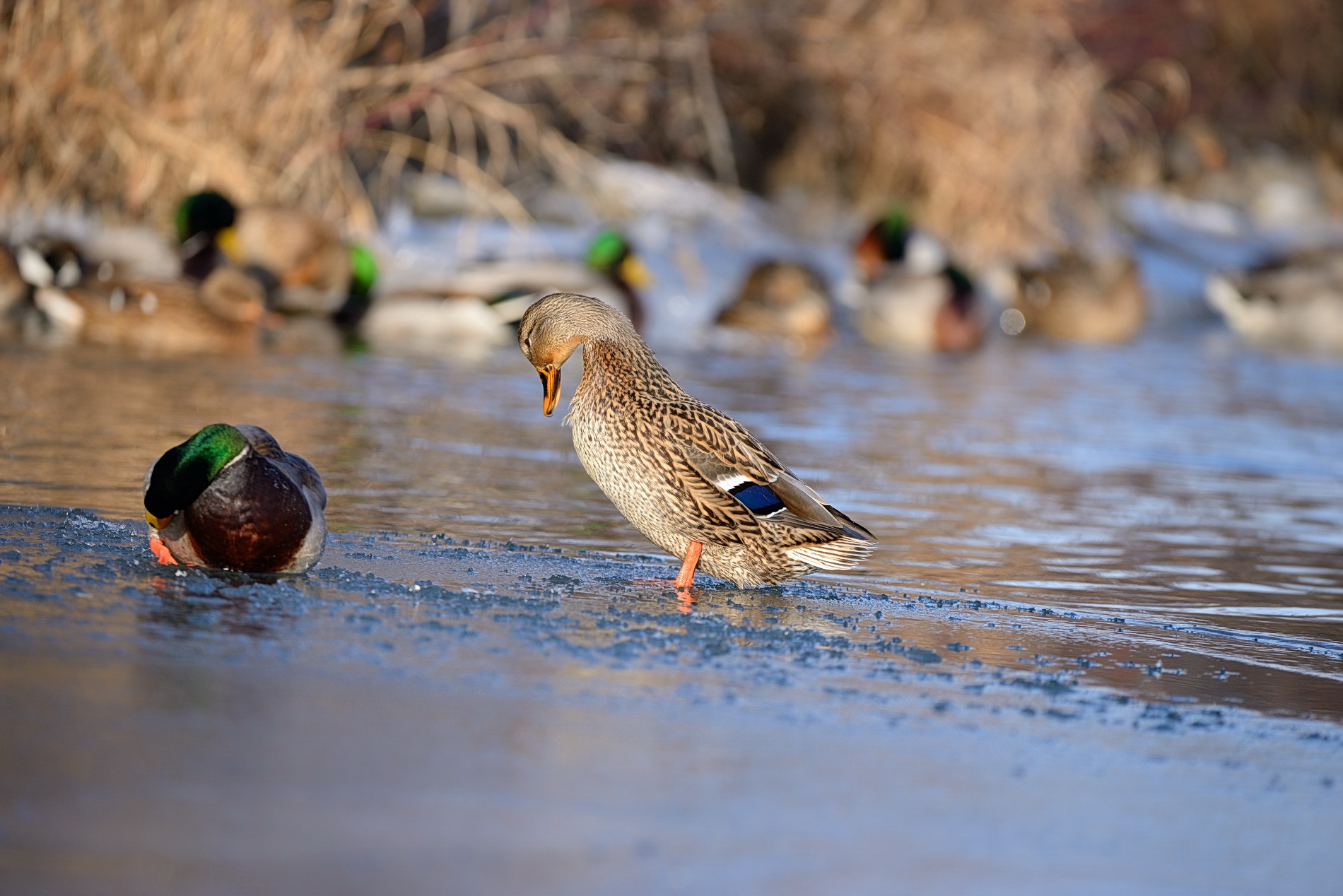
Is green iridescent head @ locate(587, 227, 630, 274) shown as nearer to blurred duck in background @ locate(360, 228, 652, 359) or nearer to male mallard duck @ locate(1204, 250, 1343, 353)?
blurred duck in background @ locate(360, 228, 652, 359)

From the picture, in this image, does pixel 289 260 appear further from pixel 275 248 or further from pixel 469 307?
pixel 469 307

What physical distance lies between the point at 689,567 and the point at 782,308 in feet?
26.2

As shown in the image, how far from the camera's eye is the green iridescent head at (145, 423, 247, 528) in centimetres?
373

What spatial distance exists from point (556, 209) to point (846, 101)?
3.33 metres

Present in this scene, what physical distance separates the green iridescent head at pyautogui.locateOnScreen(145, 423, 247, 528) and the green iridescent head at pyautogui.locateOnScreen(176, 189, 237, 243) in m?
7.55

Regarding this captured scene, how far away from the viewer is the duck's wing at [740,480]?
410cm

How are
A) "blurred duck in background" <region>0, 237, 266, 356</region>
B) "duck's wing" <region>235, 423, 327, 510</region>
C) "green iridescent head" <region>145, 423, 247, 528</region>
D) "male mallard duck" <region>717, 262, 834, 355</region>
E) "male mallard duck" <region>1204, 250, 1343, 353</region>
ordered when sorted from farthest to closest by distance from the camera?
"male mallard duck" <region>1204, 250, 1343, 353</region>, "male mallard duck" <region>717, 262, 834, 355</region>, "blurred duck in background" <region>0, 237, 266, 356</region>, "duck's wing" <region>235, 423, 327, 510</region>, "green iridescent head" <region>145, 423, 247, 528</region>

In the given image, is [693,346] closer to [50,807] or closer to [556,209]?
[556,209]

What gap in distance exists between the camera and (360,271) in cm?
1155

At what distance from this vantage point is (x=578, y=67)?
14.2m

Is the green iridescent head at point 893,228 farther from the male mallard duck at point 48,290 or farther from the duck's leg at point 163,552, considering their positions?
the duck's leg at point 163,552

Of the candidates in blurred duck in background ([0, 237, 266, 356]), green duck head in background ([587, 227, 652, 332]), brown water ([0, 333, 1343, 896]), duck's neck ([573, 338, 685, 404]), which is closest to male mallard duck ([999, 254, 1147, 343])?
green duck head in background ([587, 227, 652, 332])

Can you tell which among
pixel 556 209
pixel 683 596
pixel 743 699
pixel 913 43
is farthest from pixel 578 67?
pixel 743 699

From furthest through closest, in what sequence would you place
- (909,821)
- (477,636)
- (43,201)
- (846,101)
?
(846,101)
(43,201)
(477,636)
(909,821)
